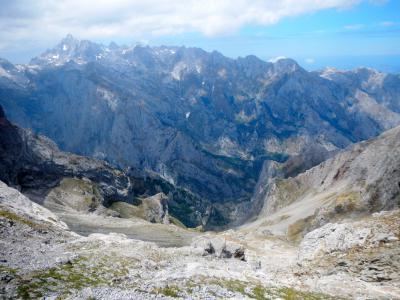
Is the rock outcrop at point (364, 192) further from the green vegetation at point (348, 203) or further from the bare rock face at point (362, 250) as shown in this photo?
the bare rock face at point (362, 250)

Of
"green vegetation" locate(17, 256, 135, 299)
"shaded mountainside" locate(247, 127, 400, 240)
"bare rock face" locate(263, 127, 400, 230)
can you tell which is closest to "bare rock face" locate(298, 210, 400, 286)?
"green vegetation" locate(17, 256, 135, 299)

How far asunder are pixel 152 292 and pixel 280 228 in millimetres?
138053

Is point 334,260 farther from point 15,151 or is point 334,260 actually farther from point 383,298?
point 15,151

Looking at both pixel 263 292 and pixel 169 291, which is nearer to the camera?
pixel 169 291

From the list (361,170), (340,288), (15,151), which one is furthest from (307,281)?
(15,151)

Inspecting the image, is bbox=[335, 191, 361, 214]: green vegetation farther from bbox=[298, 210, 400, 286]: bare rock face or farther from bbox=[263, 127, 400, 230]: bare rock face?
bbox=[298, 210, 400, 286]: bare rock face

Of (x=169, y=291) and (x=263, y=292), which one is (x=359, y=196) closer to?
(x=263, y=292)

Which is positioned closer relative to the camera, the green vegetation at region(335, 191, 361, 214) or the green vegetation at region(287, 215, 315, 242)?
the green vegetation at region(335, 191, 361, 214)

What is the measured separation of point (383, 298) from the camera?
43812mm

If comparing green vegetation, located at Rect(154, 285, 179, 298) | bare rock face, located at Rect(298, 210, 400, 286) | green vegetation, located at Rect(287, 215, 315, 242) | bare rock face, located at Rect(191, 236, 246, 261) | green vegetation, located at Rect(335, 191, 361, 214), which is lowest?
green vegetation, located at Rect(287, 215, 315, 242)

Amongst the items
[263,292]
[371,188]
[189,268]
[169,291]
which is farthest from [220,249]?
[371,188]

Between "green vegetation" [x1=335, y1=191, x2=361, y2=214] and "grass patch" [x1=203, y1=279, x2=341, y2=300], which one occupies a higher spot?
"grass patch" [x1=203, y1=279, x2=341, y2=300]

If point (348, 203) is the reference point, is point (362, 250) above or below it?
above

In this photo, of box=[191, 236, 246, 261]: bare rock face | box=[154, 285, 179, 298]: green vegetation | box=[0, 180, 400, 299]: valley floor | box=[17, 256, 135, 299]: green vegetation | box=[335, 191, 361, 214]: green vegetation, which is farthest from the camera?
box=[335, 191, 361, 214]: green vegetation
